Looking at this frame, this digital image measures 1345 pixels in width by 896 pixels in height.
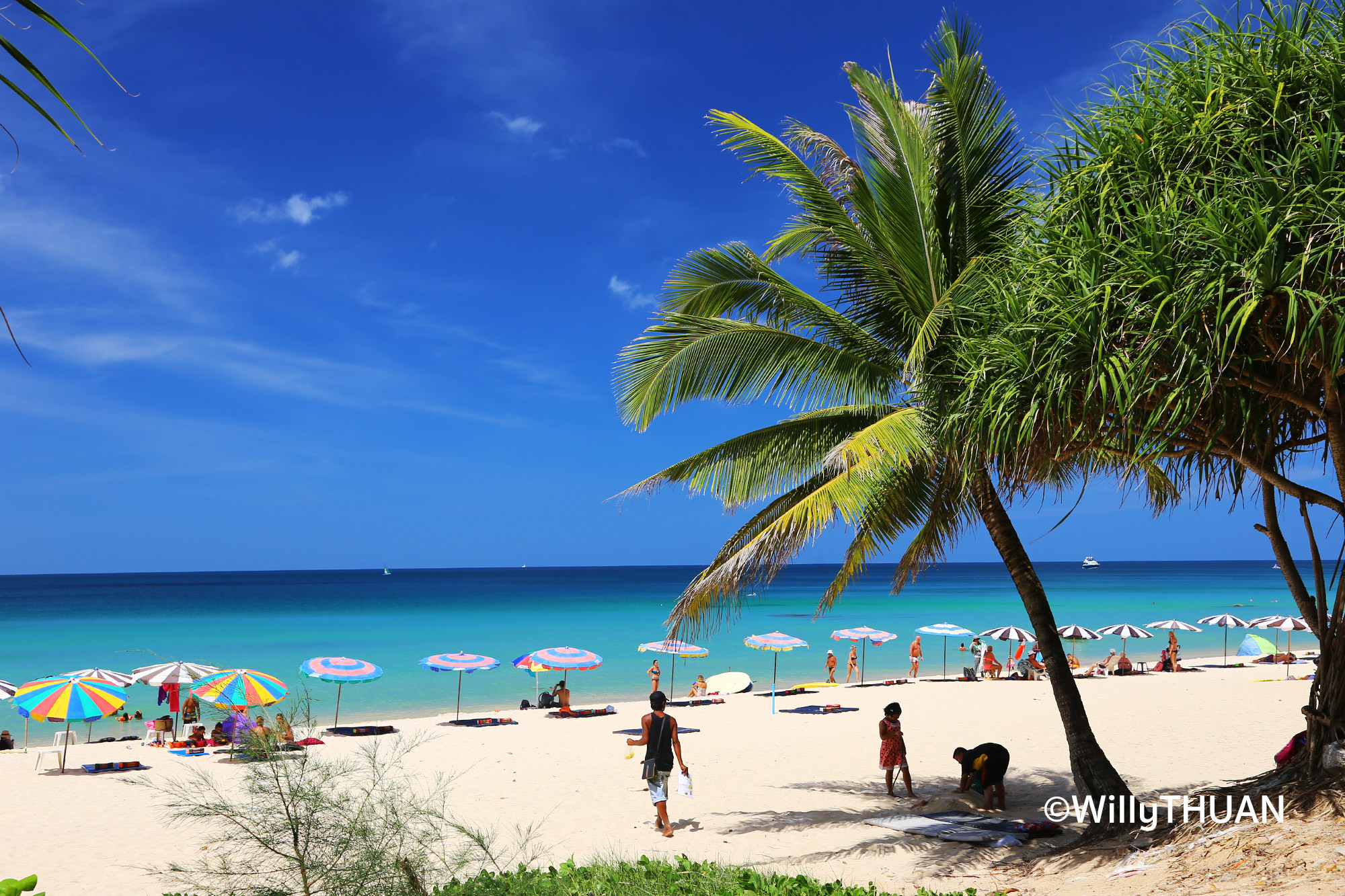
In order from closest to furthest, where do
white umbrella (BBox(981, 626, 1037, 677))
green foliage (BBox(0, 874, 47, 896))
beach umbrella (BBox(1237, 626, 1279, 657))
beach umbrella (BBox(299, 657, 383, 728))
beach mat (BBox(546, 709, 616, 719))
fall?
1. green foliage (BBox(0, 874, 47, 896))
2. beach umbrella (BBox(299, 657, 383, 728))
3. beach mat (BBox(546, 709, 616, 719))
4. white umbrella (BBox(981, 626, 1037, 677))
5. beach umbrella (BBox(1237, 626, 1279, 657))

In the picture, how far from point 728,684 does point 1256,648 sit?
1996 cm

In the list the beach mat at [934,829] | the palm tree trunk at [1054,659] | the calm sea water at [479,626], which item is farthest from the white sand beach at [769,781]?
the calm sea water at [479,626]

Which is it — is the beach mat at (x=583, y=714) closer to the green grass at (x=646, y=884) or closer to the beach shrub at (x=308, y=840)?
the green grass at (x=646, y=884)

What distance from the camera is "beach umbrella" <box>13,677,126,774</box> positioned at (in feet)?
45.6

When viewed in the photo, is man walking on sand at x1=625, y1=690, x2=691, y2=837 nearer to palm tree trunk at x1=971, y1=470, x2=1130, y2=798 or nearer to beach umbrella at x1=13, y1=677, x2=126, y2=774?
palm tree trunk at x1=971, y1=470, x2=1130, y2=798

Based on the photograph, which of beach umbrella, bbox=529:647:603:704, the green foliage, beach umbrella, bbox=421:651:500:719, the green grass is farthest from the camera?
beach umbrella, bbox=529:647:603:704

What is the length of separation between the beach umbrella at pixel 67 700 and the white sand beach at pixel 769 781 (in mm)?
925

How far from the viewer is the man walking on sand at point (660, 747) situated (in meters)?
8.33

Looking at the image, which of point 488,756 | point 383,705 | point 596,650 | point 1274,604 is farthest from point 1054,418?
point 1274,604

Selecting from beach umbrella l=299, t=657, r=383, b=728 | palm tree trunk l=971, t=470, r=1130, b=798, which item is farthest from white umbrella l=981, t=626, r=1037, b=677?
palm tree trunk l=971, t=470, r=1130, b=798

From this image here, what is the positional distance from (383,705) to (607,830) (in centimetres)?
1769

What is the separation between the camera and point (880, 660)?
3628cm

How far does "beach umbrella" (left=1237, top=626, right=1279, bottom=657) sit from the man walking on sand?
29532 mm

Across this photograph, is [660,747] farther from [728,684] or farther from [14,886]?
[728,684]
